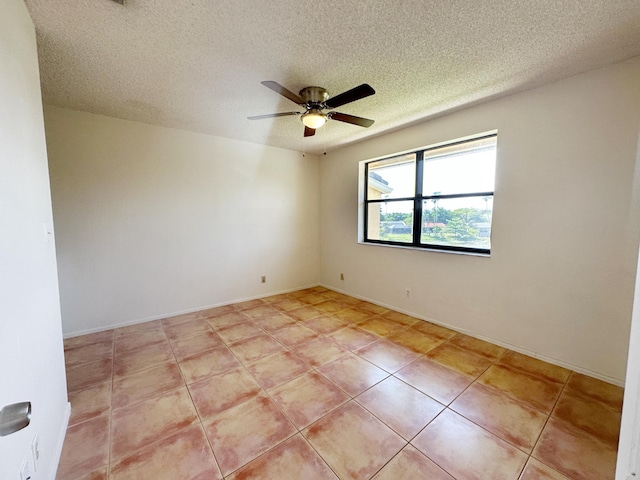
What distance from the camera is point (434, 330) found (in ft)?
9.63

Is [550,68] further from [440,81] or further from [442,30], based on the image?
[442,30]

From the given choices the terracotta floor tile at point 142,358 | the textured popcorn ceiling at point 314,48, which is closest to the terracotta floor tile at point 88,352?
the terracotta floor tile at point 142,358

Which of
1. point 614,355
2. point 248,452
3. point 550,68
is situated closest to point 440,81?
point 550,68

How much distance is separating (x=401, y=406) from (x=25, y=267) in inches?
89.7

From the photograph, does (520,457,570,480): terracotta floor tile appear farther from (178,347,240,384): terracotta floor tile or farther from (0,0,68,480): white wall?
(0,0,68,480): white wall

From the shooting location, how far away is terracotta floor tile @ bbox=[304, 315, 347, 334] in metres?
3.00

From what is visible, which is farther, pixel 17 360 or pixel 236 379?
pixel 236 379

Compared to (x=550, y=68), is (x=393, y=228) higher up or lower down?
lower down

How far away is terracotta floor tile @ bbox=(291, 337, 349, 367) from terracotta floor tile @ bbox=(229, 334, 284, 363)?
0.71 feet

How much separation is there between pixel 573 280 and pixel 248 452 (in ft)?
9.12

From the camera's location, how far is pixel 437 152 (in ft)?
10.2

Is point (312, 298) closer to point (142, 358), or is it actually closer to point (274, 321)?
point (274, 321)

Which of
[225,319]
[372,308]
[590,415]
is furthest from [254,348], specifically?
[590,415]

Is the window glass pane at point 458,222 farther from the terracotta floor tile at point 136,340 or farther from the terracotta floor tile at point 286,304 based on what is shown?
the terracotta floor tile at point 136,340
